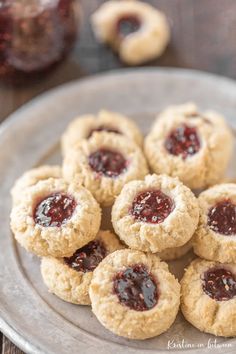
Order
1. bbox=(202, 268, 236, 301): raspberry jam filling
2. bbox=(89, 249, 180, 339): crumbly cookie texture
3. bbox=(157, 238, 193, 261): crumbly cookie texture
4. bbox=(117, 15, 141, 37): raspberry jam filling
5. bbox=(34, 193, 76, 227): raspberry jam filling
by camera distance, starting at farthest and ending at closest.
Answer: bbox=(117, 15, 141, 37): raspberry jam filling → bbox=(157, 238, 193, 261): crumbly cookie texture → bbox=(34, 193, 76, 227): raspberry jam filling → bbox=(202, 268, 236, 301): raspberry jam filling → bbox=(89, 249, 180, 339): crumbly cookie texture

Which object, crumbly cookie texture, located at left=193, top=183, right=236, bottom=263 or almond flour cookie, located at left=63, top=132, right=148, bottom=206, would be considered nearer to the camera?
crumbly cookie texture, located at left=193, top=183, right=236, bottom=263

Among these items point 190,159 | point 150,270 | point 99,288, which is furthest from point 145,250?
point 190,159

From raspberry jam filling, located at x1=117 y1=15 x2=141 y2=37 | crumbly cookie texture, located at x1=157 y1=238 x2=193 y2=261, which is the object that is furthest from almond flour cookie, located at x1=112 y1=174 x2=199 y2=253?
raspberry jam filling, located at x1=117 y1=15 x2=141 y2=37

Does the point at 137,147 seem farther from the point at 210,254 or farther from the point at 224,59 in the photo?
the point at 224,59

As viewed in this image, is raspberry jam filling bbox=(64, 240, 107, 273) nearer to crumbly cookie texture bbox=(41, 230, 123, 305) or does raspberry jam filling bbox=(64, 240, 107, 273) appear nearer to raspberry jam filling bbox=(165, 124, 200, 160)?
crumbly cookie texture bbox=(41, 230, 123, 305)

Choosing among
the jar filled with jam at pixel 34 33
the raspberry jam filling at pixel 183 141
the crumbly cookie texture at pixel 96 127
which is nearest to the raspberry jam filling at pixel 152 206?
the raspberry jam filling at pixel 183 141

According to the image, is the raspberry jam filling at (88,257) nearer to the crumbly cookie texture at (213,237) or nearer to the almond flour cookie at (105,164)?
the almond flour cookie at (105,164)
